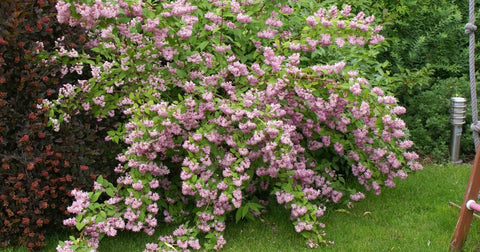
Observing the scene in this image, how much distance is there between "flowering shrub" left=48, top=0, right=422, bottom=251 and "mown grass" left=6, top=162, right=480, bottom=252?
13 centimetres

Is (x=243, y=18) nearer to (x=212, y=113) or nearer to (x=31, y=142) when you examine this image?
(x=212, y=113)

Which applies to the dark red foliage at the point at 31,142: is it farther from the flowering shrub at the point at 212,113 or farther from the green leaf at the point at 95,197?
the green leaf at the point at 95,197

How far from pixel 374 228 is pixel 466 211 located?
68 cm

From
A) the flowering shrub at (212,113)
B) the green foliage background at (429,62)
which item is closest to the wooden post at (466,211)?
the flowering shrub at (212,113)

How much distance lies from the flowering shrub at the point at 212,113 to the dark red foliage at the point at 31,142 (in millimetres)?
138

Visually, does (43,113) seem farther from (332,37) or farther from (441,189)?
(441,189)

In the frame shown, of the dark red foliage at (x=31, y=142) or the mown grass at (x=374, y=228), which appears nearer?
the dark red foliage at (x=31, y=142)

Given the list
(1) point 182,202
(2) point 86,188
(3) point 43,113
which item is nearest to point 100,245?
(2) point 86,188

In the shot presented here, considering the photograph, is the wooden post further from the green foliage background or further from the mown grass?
the green foliage background

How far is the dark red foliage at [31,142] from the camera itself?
11.9 ft

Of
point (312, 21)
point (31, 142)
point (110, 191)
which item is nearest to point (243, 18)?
point (312, 21)

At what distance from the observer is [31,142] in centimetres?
370

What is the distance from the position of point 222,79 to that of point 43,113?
1197 mm

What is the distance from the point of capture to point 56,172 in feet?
12.5
